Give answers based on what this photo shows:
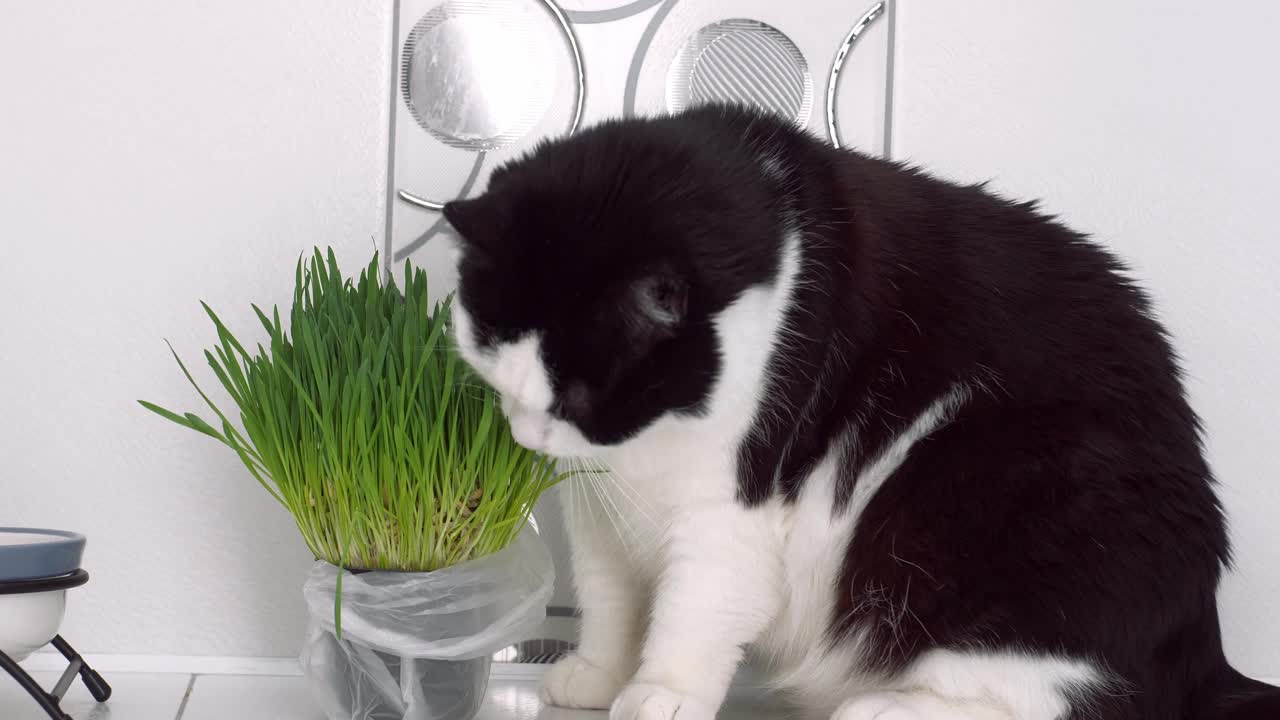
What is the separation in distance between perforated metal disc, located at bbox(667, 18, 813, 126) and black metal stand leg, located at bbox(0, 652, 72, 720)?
38.7 inches

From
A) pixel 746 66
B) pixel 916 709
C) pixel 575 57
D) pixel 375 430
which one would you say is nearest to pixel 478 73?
pixel 575 57

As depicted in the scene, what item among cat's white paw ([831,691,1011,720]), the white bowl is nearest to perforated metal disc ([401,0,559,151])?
the white bowl

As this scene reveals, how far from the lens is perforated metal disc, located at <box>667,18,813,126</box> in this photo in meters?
1.48

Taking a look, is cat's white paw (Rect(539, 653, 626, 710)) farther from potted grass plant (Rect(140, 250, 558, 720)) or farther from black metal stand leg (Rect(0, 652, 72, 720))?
black metal stand leg (Rect(0, 652, 72, 720))

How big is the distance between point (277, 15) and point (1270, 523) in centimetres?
148

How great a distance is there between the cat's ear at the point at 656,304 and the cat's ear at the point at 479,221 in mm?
138

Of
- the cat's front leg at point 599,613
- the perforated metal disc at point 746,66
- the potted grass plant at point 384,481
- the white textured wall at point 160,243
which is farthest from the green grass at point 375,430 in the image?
the perforated metal disc at point 746,66

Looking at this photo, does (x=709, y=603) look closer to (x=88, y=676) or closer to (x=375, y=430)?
(x=375, y=430)

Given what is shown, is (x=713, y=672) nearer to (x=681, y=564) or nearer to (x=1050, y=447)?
(x=681, y=564)

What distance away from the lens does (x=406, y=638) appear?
1.08 meters

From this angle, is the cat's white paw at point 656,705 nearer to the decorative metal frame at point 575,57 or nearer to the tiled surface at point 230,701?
the tiled surface at point 230,701

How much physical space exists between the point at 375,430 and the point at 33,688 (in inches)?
16.0

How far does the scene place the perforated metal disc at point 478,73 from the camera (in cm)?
145

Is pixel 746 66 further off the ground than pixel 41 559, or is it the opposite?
pixel 746 66
